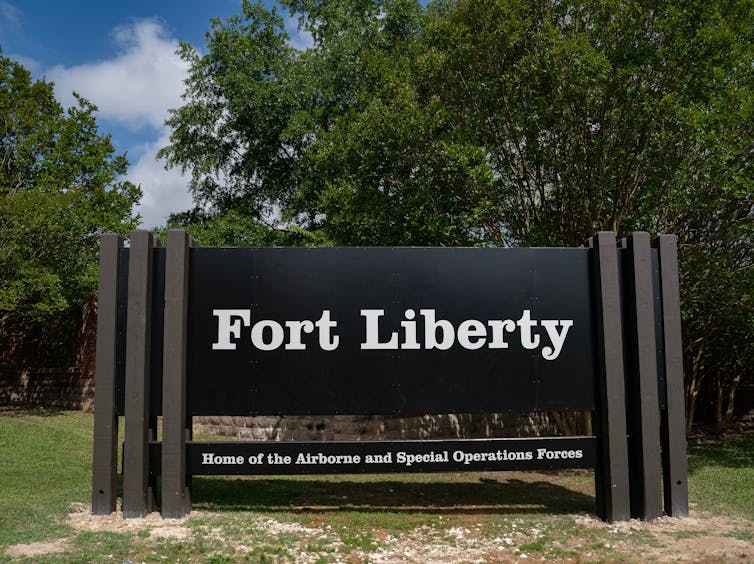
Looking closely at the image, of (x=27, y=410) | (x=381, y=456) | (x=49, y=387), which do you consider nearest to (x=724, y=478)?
(x=381, y=456)

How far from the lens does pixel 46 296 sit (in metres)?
17.4

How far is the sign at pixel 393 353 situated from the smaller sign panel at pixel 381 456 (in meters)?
0.02

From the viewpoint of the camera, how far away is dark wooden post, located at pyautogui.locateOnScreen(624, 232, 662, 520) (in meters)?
7.53

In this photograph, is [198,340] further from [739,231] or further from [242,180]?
[242,180]

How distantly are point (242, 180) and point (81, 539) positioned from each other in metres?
20.3

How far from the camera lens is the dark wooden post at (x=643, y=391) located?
7.53 metres

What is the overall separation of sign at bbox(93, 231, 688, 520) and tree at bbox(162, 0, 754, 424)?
13.0ft

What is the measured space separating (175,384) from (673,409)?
5.43m

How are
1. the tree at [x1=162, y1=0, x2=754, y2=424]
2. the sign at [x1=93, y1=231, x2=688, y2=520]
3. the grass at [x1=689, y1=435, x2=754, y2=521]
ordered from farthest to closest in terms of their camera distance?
1. the tree at [x1=162, y1=0, x2=754, y2=424]
2. the grass at [x1=689, y1=435, x2=754, y2=521]
3. the sign at [x1=93, y1=231, x2=688, y2=520]

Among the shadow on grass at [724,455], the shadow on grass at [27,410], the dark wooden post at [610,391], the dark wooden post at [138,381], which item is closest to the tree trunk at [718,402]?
the shadow on grass at [724,455]

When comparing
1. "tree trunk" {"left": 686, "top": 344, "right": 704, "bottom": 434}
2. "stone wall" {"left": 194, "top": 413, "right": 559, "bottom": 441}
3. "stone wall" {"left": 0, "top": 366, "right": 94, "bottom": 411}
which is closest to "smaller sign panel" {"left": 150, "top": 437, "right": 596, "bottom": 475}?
"stone wall" {"left": 194, "top": 413, "right": 559, "bottom": 441}

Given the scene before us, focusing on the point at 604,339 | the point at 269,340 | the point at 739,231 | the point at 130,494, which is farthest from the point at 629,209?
the point at 130,494

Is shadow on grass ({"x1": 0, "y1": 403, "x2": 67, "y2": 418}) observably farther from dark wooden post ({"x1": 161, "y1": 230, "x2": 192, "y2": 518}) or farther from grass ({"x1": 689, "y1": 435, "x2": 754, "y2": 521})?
grass ({"x1": 689, "y1": 435, "x2": 754, "y2": 521})

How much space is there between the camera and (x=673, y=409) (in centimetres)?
770
